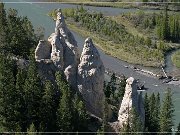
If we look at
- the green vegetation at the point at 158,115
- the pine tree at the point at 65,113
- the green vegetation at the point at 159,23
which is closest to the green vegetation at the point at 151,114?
the green vegetation at the point at 158,115

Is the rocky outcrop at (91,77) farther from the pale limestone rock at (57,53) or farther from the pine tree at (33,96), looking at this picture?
the pine tree at (33,96)

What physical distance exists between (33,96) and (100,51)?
1750 inches

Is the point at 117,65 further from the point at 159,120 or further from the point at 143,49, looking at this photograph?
the point at 159,120

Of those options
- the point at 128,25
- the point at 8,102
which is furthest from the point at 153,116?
the point at 128,25

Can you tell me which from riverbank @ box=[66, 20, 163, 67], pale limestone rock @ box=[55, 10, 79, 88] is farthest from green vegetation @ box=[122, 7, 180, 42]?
pale limestone rock @ box=[55, 10, 79, 88]

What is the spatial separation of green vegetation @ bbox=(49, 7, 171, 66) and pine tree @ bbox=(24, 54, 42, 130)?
40909 millimetres

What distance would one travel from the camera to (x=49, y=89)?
4169 centimetres

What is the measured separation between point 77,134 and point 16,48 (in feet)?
45.0

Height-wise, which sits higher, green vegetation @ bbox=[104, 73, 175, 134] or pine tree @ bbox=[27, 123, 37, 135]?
pine tree @ bbox=[27, 123, 37, 135]

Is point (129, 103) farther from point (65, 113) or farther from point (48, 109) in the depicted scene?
point (48, 109)

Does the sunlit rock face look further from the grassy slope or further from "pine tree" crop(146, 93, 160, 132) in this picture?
the grassy slope

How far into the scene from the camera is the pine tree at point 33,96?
41.6 meters

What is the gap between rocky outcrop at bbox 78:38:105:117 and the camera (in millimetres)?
44594

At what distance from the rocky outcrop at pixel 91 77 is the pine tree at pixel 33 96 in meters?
4.43
